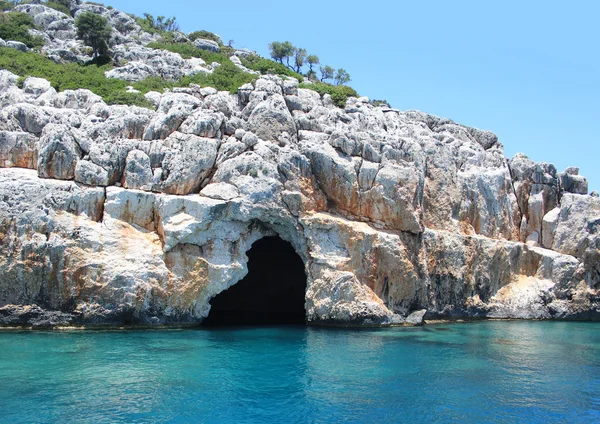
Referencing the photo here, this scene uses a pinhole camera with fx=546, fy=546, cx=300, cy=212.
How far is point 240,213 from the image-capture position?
31.7 metres

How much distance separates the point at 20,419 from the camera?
636 inches

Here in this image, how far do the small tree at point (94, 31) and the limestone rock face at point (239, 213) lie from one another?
15589 millimetres

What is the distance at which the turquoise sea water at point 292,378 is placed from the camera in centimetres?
1772

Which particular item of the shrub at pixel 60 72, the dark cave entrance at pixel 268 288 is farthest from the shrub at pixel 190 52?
the dark cave entrance at pixel 268 288

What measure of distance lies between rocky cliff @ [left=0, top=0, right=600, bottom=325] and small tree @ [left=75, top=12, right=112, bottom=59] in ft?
53.9

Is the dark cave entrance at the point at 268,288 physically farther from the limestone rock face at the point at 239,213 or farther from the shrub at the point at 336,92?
the shrub at the point at 336,92

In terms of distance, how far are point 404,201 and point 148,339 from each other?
17531 mm

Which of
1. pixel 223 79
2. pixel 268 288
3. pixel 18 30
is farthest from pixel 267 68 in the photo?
pixel 18 30

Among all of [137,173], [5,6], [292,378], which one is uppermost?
[5,6]

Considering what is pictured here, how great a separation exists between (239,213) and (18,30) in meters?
35.9

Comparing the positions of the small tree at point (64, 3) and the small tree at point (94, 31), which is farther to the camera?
the small tree at point (64, 3)

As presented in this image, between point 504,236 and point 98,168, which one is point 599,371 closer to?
point 504,236

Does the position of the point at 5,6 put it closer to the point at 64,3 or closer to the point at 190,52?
the point at 64,3

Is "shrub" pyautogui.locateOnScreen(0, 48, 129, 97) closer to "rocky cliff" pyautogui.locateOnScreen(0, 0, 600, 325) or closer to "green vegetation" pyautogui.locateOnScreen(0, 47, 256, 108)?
"green vegetation" pyautogui.locateOnScreen(0, 47, 256, 108)
